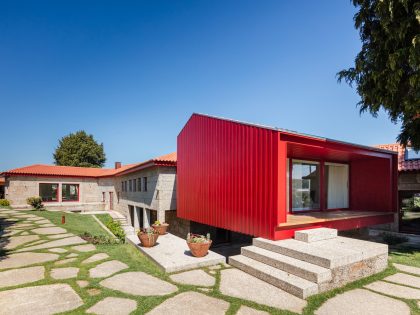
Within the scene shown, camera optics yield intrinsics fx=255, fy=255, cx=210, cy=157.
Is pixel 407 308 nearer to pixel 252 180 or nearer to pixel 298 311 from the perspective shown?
pixel 298 311

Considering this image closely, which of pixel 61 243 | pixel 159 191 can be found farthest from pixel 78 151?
pixel 61 243

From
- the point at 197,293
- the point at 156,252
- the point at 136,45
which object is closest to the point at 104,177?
the point at 136,45

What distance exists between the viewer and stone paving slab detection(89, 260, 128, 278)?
5.66m

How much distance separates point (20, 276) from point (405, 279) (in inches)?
322

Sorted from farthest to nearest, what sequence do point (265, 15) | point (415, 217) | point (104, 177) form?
point (104, 177) → point (415, 217) → point (265, 15)

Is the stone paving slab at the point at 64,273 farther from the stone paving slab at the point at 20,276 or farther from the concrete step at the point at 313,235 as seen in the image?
the concrete step at the point at 313,235

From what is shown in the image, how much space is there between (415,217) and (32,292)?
1658 centimetres

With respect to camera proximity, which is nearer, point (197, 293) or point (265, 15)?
point (197, 293)

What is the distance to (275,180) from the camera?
6.56 m

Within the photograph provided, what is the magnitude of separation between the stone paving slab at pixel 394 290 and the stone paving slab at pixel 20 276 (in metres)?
6.77

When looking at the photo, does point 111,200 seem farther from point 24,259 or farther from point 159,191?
point 24,259

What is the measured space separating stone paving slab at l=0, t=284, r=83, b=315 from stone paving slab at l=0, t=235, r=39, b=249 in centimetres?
428

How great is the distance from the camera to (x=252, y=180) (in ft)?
24.1

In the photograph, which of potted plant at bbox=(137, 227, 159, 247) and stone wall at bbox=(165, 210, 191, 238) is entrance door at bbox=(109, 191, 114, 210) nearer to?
stone wall at bbox=(165, 210, 191, 238)
